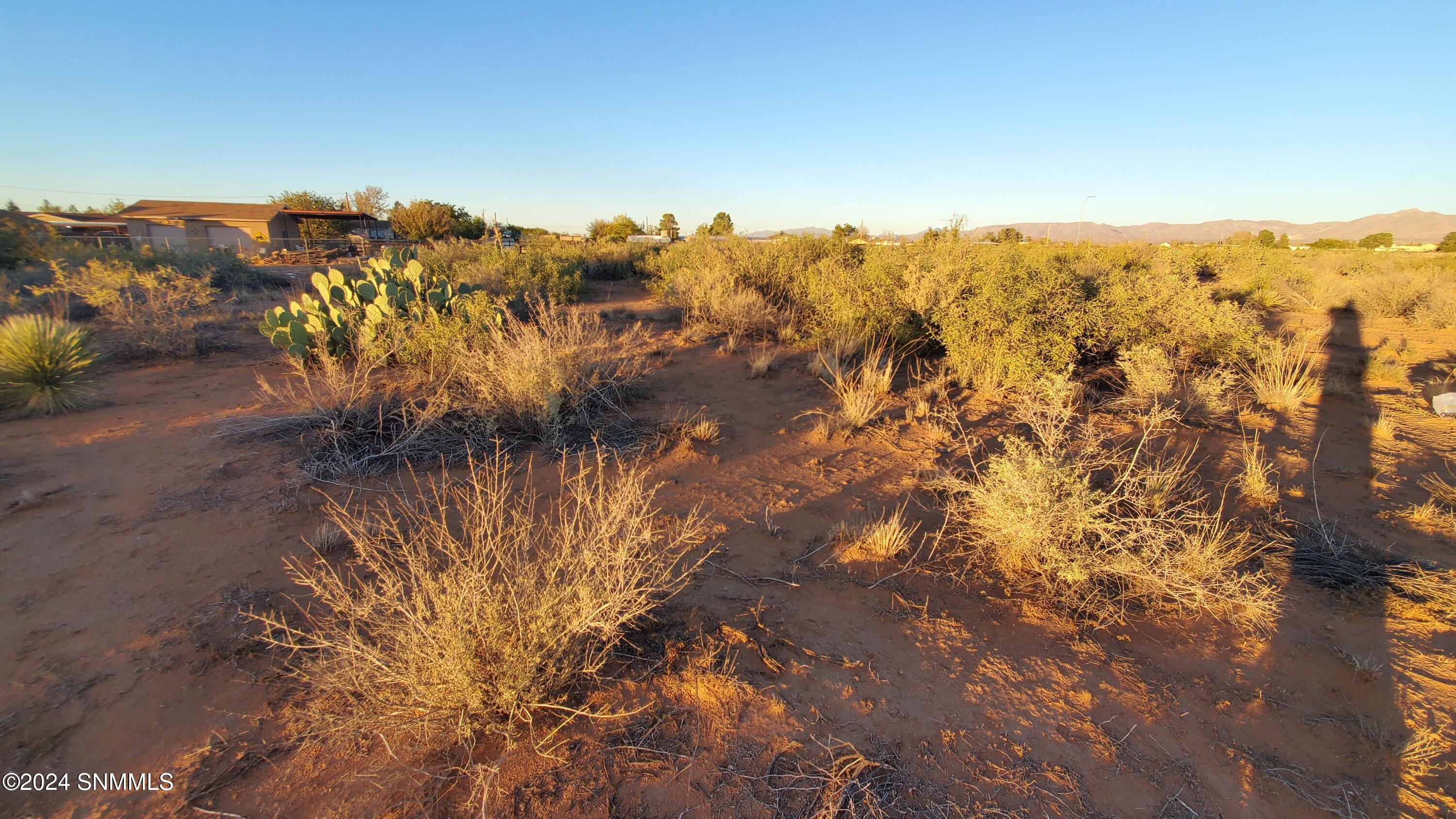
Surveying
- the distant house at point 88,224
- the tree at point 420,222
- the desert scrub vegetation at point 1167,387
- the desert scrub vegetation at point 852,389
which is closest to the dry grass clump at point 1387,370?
the desert scrub vegetation at point 1167,387

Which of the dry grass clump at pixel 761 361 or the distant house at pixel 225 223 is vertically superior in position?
the distant house at pixel 225 223

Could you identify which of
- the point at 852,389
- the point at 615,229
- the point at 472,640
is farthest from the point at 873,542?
the point at 615,229

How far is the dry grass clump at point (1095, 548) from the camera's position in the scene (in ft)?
9.80

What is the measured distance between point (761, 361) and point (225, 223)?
3386 centimetres

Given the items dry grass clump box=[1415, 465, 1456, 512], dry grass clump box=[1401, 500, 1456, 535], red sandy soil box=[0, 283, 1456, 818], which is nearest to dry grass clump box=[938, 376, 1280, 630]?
red sandy soil box=[0, 283, 1456, 818]

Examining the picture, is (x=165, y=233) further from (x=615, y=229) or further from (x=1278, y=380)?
(x=1278, y=380)

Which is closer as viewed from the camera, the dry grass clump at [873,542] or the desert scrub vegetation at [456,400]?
the dry grass clump at [873,542]

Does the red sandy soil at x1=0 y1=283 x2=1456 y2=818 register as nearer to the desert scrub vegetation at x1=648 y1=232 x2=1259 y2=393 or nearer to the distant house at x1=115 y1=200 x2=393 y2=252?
the desert scrub vegetation at x1=648 y1=232 x2=1259 y2=393

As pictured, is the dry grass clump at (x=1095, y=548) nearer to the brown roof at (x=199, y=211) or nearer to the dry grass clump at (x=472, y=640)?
the dry grass clump at (x=472, y=640)

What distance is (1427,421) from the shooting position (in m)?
5.88

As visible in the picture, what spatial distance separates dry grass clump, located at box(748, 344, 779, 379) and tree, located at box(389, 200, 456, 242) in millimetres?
24017

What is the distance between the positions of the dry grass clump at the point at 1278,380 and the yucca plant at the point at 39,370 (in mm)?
12434

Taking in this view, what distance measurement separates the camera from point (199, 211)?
29.3 m

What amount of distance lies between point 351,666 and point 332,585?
39 centimetres
